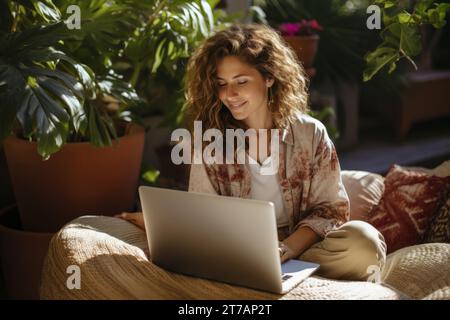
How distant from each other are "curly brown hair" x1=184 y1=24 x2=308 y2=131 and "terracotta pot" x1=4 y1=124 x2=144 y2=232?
41 cm

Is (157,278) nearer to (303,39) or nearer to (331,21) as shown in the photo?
(303,39)

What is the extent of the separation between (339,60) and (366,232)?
93.1 inches

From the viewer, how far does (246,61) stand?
5.99 ft

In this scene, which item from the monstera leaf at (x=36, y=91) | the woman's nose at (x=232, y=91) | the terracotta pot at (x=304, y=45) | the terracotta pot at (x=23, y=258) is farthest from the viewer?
the terracotta pot at (x=304, y=45)

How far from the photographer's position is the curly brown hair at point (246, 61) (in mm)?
1843

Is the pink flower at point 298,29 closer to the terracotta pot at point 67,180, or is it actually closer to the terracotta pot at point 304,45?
the terracotta pot at point 304,45

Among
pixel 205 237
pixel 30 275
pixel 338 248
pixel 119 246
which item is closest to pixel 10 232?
pixel 30 275

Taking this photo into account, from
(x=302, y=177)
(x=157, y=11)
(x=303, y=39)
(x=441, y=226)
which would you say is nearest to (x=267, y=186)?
(x=302, y=177)

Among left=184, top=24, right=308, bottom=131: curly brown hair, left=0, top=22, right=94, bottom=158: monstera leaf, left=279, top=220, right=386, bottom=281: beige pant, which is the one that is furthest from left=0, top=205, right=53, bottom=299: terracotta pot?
left=279, top=220, right=386, bottom=281: beige pant

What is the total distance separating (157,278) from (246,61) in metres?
0.66

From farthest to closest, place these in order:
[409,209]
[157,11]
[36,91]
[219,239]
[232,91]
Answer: [157,11]
[409,209]
[232,91]
[36,91]
[219,239]

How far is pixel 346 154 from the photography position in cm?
420

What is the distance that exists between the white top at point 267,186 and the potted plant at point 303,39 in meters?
1.09

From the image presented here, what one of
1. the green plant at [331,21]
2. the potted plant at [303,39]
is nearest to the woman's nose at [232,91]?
the potted plant at [303,39]
